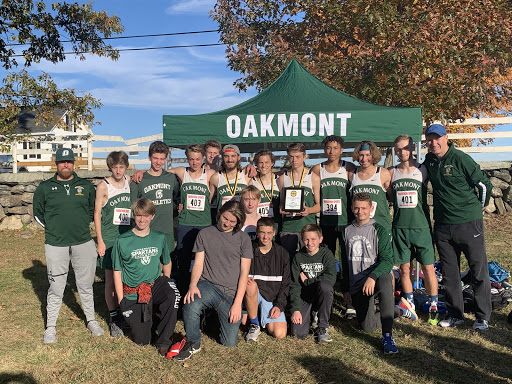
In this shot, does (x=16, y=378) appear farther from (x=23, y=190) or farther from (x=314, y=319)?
(x=23, y=190)

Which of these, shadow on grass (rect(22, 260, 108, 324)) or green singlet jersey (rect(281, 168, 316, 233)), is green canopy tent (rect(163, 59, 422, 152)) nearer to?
A: green singlet jersey (rect(281, 168, 316, 233))

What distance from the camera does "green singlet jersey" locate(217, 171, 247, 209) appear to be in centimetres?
528

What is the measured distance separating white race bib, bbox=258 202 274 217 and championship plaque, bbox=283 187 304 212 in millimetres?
242

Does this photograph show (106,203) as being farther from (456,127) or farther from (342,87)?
(456,127)

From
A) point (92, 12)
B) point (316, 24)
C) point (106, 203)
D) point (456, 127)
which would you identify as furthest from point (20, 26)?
point (456, 127)

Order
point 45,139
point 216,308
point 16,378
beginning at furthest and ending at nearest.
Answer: point 45,139
point 216,308
point 16,378

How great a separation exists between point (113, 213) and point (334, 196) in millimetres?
2330

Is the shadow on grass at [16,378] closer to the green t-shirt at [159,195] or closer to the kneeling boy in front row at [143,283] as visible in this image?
the kneeling boy in front row at [143,283]

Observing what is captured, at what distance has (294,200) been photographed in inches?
A: 202

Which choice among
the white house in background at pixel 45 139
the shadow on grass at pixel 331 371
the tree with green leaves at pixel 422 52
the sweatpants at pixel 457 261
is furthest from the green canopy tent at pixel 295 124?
the white house in background at pixel 45 139

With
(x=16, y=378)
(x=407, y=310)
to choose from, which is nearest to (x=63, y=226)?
(x=16, y=378)

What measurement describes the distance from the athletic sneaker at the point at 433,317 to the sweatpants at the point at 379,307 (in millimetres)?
377

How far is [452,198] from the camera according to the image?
5.05m

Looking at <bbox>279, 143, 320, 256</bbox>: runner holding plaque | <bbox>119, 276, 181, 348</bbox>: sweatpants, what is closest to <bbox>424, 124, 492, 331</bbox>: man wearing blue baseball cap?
<bbox>279, 143, 320, 256</bbox>: runner holding plaque
